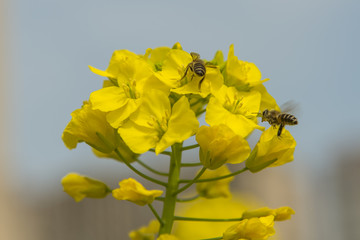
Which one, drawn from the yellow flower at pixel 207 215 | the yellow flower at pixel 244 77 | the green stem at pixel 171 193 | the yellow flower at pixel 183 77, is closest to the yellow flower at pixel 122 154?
the green stem at pixel 171 193

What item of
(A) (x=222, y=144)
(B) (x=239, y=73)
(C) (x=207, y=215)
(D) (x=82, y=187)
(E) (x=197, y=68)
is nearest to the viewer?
(A) (x=222, y=144)

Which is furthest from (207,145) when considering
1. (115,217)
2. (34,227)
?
(34,227)

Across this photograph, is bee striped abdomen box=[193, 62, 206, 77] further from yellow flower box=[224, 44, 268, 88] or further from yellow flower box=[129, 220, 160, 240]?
yellow flower box=[129, 220, 160, 240]

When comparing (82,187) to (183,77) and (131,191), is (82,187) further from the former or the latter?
(183,77)

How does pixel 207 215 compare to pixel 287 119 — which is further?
pixel 207 215

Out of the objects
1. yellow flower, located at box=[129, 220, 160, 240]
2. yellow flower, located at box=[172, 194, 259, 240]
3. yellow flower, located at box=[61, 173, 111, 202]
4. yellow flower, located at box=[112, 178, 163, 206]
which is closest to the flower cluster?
yellow flower, located at box=[112, 178, 163, 206]

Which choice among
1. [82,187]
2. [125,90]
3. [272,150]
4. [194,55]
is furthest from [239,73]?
[82,187]
